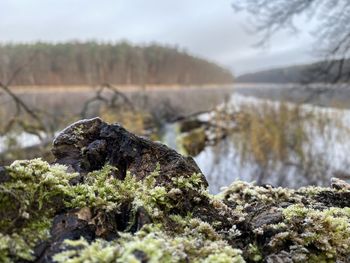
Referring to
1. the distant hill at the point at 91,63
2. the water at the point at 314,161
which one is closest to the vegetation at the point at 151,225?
the water at the point at 314,161

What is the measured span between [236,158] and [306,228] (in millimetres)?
9476

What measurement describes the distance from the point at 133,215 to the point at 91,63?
4865 centimetres

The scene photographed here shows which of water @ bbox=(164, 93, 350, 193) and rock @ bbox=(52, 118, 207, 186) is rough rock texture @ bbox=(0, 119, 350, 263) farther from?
water @ bbox=(164, 93, 350, 193)

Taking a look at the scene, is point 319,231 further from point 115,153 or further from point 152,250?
point 115,153

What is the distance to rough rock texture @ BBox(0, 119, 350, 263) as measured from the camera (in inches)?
40.9

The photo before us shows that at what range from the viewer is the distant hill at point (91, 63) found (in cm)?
4315

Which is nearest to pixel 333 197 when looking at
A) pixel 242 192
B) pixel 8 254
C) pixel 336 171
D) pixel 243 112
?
pixel 242 192

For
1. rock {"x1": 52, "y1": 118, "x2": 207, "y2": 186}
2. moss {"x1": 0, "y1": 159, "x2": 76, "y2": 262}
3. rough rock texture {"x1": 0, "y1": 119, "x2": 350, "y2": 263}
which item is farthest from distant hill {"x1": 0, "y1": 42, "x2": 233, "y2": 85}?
moss {"x1": 0, "y1": 159, "x2": 76, "y2": 262}

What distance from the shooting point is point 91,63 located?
4822 centimetres

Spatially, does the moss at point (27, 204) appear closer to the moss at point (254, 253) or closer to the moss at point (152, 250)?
the moss at point (152, 250)

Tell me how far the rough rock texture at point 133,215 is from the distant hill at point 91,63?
37647 mm

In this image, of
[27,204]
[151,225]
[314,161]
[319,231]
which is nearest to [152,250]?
[151,225]

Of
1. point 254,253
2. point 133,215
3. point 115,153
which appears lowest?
point 254,253

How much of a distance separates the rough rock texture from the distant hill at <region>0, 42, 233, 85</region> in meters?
37.6
